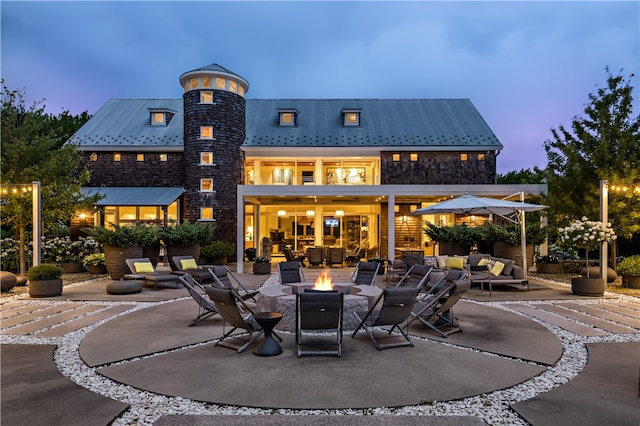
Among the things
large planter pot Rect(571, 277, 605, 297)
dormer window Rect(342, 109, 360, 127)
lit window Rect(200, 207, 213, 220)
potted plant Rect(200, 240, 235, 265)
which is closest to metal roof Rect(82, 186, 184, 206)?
lit window Rect(200, 207, 213, 220)

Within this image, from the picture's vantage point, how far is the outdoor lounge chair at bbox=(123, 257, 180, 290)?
35.8 feet

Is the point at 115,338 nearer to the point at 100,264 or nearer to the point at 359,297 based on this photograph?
the point at 359,297

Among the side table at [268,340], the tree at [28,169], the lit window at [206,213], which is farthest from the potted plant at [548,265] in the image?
the tree at [28,169]

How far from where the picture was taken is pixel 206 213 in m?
18.5

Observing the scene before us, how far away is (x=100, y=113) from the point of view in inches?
871

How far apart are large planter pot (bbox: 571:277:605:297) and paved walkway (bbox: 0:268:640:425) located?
8.00 ft

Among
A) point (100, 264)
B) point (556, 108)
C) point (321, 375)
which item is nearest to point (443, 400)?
point (321, 375)

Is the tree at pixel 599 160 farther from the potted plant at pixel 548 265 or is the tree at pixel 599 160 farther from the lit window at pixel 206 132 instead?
the lit window at pixel 206 132

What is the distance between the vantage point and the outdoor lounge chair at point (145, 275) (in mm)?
10906

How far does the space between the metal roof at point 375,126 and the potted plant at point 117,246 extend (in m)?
8.46

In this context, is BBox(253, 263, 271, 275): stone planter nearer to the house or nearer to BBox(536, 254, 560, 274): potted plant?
the house

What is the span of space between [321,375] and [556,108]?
176 meters

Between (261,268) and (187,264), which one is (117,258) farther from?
(261,268)

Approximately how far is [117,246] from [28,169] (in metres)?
4.32
